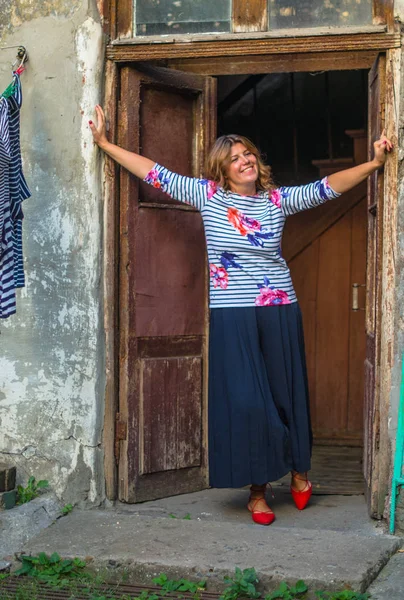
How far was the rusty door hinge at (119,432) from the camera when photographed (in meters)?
4.96

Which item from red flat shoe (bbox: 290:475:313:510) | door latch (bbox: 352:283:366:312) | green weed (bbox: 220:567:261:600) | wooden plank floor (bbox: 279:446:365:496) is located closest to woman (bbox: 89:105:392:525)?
red flat shoe (bbox: 290:475:313:510)

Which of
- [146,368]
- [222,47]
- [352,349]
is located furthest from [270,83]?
[146,368]

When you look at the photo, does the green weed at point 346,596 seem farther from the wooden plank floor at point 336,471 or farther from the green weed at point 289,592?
the wooden plank floor at point 336,471

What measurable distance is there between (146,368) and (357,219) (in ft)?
9.88

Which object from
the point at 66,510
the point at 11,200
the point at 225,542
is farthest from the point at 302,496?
the point at 11,200

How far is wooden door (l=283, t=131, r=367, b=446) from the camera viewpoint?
23.9 feet

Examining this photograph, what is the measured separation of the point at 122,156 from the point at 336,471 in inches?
109

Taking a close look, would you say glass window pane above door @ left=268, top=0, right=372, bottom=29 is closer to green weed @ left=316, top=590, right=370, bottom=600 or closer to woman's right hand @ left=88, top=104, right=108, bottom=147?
woman's right hand @ left=88, top=104, right=108, bottom=147

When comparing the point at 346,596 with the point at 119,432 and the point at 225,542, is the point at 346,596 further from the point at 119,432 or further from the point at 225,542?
the point at 119,432

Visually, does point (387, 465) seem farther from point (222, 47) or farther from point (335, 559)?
point (222, 47)

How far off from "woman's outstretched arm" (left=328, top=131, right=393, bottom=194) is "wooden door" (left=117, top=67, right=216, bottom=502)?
39.1 inches

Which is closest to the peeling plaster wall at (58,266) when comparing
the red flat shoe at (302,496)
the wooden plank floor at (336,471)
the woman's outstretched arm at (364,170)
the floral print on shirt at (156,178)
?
the floral print on shirt at (156,178)

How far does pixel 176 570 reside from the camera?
3895 mm

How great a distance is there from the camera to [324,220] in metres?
7.34
